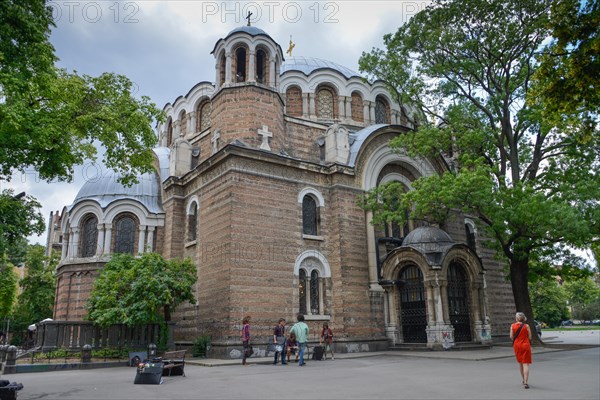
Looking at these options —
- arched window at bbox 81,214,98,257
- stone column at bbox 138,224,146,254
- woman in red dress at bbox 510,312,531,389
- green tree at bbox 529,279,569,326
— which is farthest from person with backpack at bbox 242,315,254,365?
green tree at bbox 529,279,569,326

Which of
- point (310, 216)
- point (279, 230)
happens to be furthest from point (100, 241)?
point (310, 216)

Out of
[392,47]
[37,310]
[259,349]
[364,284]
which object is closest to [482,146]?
[392,47]

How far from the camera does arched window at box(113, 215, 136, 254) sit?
23625 mm

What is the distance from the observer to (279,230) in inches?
755

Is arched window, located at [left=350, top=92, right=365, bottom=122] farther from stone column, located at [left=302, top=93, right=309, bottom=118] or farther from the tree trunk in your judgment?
the tree trunk

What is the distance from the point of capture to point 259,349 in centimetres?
1734

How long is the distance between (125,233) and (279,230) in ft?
29.9

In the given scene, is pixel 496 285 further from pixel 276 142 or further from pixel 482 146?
pixel 276 142

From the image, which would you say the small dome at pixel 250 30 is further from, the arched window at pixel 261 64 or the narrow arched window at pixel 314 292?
the narrow arched window at pixel 314 292

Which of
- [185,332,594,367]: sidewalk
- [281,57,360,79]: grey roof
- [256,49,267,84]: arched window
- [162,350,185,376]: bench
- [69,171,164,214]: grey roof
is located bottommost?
[185,332,594,367]: sidewalk

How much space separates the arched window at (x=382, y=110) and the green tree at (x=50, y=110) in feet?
49.8

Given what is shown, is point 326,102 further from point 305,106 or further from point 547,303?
point 547,303

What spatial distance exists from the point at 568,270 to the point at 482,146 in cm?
678

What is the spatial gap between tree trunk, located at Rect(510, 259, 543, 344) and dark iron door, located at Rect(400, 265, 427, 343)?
14.4 ft
